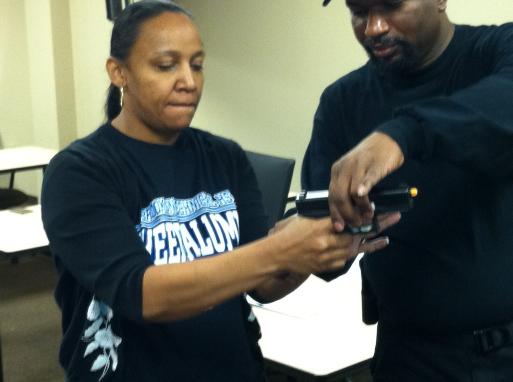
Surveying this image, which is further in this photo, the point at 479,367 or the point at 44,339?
the point at 44,339

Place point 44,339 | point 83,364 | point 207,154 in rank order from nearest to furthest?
point 83,364 → point 207,154 → point 44,339

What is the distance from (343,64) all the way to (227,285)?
3.31 m

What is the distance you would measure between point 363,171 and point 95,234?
526 mm

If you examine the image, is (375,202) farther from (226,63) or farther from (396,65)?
(226,63)

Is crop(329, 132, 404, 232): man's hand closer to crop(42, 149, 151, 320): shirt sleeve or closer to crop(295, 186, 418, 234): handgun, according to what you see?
crop(295, 186, 418, 234): handgun

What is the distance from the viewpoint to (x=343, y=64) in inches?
171

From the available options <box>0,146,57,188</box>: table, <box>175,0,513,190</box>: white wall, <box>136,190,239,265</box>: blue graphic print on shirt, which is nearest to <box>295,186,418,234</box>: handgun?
<box>136,190,239,265</box>: blue graphic print on shirt

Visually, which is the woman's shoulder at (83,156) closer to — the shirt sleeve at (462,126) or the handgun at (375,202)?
the handgun at (375,202)

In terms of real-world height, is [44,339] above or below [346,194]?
below

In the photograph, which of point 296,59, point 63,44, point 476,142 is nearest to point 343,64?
point 296,59

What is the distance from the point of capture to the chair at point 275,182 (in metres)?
3.14

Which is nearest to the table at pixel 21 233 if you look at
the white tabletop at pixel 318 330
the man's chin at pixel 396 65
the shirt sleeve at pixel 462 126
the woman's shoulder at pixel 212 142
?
the white tabletop at pixel 318 330

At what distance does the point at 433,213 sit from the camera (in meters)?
1.37

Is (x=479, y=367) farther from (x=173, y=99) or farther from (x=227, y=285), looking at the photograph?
(x=173, y=99)
